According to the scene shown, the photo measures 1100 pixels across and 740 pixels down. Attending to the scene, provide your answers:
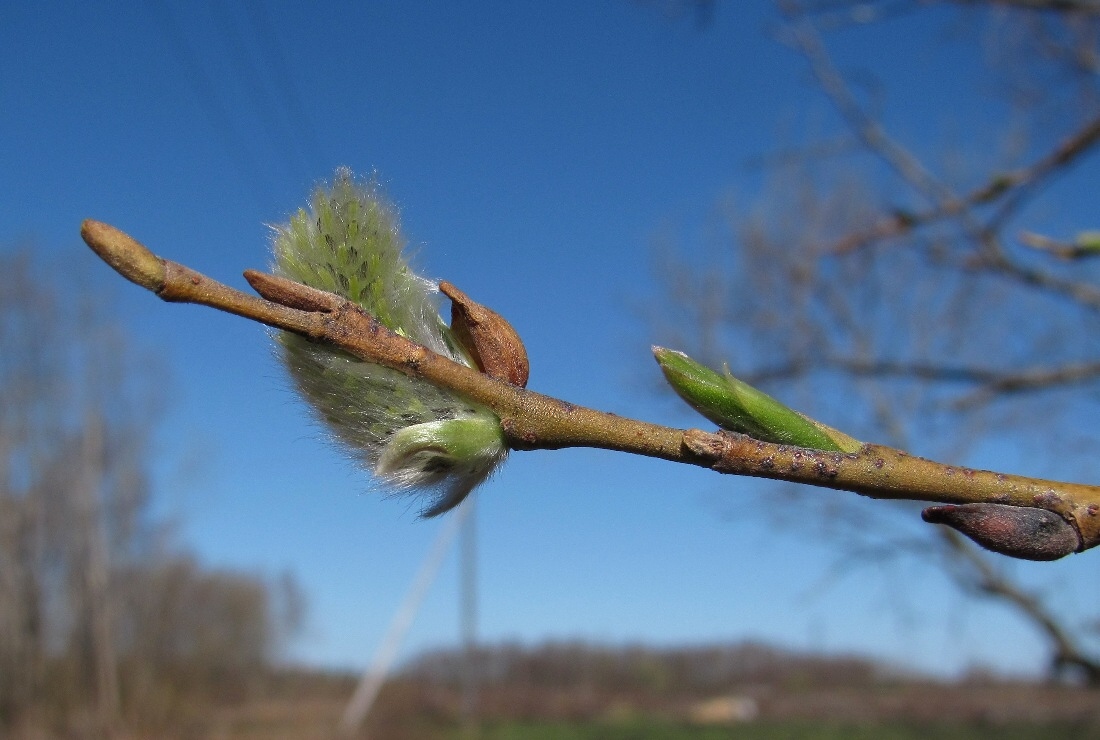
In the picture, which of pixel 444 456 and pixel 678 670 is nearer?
pixel 444 456

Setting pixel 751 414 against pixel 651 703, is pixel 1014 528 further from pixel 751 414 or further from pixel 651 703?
pixel 651 703

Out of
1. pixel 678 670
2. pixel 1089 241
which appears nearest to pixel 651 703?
pixel 678 670


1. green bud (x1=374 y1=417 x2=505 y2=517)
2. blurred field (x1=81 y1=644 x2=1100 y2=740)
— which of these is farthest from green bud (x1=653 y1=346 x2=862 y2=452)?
blurred field (x1=81 y1=644 x2=1100 y2=740)

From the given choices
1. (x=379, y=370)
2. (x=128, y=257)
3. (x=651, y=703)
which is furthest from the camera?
(x=651, y=703)

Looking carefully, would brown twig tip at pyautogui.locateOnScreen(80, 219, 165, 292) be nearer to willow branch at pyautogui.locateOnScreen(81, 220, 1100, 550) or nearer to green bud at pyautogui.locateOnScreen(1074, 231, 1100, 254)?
willow branch at pyautogui.locateOnScreen(81, 220, 1100, 550)

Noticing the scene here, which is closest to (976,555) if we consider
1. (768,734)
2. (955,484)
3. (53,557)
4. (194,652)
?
(955,484)

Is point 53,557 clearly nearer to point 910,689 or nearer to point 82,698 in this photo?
point 82,698
